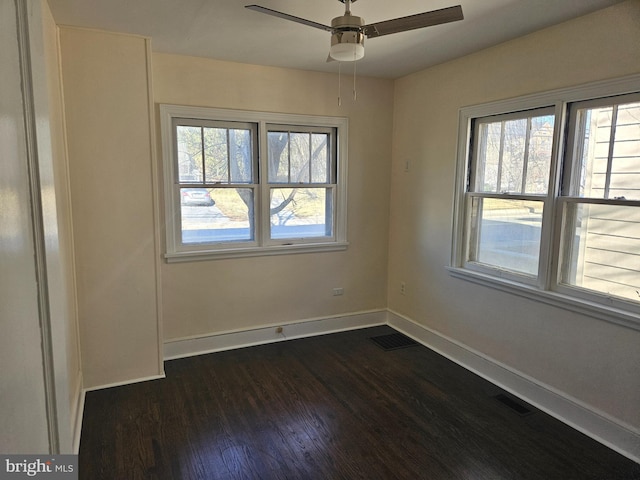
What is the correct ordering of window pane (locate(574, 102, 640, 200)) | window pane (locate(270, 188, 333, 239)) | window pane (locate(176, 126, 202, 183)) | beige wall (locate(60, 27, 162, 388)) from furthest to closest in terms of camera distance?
window pane (locate(270, 188, 333, 239)) → window pane (locate(176, 126, 202, 183)) → beige wall (locate(60, 27, 162, 388)) → window pane (locate(574, 102, 640, 200))

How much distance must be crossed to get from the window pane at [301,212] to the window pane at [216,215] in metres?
0.26

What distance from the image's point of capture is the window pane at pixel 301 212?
3.88 meters

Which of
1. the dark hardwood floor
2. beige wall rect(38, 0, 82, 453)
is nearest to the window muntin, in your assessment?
the dark hardwood floor

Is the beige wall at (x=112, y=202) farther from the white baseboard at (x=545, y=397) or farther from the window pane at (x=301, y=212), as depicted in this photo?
the white baseboard at (x=545, y=397)

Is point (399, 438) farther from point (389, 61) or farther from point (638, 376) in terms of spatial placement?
point (389, 61)

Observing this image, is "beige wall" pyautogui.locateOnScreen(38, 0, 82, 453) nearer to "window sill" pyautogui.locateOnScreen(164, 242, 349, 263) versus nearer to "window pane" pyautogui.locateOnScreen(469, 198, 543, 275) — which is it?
"window sill" pyautogui.locateOnScreen(164, 242, 349, 263)

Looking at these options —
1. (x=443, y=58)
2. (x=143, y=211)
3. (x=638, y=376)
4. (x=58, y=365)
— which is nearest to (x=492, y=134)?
(x=443, y=58)

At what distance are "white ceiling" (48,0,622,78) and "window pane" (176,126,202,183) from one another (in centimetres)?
61

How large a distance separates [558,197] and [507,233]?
1.69 feet

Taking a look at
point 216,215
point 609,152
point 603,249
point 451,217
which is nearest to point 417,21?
point 609,152

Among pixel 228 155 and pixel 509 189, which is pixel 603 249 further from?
pixel 228 155

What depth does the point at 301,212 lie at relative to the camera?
4.00 m

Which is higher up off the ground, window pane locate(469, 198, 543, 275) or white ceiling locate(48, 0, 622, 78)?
white ceiling locate(48, 0, 622, 78)

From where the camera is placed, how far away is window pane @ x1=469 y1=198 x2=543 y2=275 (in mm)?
2930
